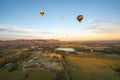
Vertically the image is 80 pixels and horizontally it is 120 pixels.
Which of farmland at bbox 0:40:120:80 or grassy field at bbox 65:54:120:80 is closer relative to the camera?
grassy field at bbox 65:54:120:80

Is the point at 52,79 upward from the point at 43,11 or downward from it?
downward

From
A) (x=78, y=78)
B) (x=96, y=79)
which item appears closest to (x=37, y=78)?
(x=78, y=78)

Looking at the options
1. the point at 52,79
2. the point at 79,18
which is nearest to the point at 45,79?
the point at 52,79

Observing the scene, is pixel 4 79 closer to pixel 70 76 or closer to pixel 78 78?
pixel 70 76

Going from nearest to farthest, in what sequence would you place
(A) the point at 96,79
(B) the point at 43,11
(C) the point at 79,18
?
(A) the point at 96,79 → (C) the point at 79,18 → (B) the point at 43,11

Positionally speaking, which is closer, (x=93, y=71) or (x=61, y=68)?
(x=93, y=71)

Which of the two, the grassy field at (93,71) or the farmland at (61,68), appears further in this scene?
the farmland at (61,68)

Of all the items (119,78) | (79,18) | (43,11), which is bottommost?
(119,78)

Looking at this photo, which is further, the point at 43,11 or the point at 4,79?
the point at 43,11

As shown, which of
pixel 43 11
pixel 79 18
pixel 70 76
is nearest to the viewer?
pixel 70 76

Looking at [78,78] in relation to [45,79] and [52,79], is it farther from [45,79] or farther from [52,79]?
[45,79]
